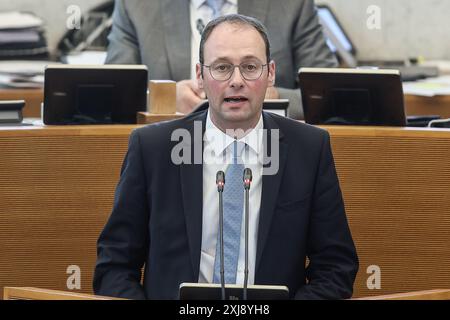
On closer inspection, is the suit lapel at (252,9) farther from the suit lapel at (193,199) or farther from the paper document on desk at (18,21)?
the suit lapel at (193,199)

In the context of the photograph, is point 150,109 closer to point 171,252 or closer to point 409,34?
point 171,252

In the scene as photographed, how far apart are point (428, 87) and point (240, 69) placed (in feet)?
8.03

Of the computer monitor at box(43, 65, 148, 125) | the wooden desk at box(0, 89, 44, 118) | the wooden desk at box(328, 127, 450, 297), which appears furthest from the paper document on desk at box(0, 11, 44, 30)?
the wooden desk at box(328, 127, 450, 297)

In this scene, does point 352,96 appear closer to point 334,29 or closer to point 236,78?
point 236,78

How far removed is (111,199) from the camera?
3.12 meters

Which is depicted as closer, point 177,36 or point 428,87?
point 177,36

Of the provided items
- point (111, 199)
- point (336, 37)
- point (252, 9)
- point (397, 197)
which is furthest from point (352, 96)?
point (336, 37)

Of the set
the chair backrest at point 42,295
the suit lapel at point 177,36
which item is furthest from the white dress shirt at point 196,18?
the chair backrest at point 42,295

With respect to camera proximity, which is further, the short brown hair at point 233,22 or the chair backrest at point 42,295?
the short brown hair at point 233,22

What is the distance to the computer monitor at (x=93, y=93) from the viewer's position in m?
3.22

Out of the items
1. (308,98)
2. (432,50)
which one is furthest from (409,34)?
(308,98)
